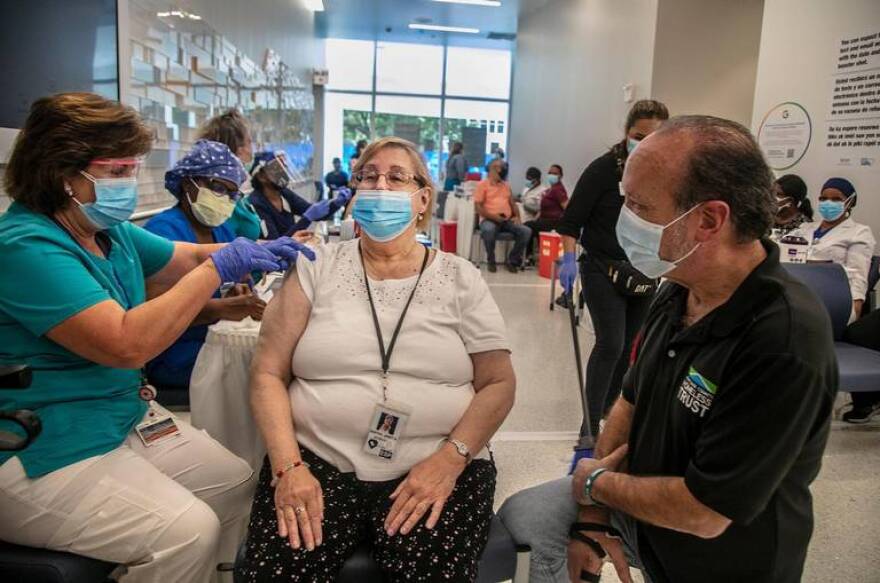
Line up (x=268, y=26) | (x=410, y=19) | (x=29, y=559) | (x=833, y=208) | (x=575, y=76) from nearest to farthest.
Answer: (x=29, y=559)
(x=833, y=208)
(x=268, y=26)
(x=575, y=76)
(x=410, y=19)

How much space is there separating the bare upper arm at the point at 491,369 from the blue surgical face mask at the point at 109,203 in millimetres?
924

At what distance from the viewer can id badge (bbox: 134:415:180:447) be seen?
1545mm

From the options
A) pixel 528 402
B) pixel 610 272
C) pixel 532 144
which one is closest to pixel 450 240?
pixel 532 144

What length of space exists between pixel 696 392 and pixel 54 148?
1414 mm

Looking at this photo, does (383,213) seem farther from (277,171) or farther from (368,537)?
(277,171)

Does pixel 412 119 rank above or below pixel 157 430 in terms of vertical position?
above

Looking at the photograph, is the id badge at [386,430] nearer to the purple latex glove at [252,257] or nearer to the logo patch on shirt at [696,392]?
the purple latex glove at [252,257]

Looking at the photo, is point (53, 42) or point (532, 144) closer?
point (53, 42)

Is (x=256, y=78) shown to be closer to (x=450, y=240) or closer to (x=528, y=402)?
(x=450, y=240)

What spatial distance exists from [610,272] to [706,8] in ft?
15.4

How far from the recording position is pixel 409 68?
14352 millimetres

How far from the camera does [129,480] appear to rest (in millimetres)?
1325

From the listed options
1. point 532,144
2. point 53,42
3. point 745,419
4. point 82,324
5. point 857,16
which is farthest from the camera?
point 532,144

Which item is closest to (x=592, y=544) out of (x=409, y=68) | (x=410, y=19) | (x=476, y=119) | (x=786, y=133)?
(x=786, y=133)
